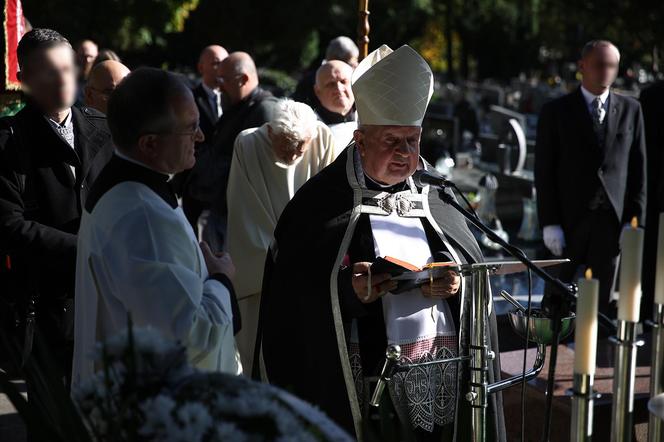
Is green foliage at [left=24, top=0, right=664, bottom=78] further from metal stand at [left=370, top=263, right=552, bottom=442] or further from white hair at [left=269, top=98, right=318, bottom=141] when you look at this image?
metal stand at [left=370, top=263, right=552, bottom=442]

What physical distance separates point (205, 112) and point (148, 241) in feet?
19.2

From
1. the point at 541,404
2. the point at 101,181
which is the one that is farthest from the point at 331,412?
the point at 541,404

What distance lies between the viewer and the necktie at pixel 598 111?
659 centimetres

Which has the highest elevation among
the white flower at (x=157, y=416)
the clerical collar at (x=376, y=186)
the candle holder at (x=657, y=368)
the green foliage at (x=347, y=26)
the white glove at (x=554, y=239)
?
the green foliage at (x=347, y=26)

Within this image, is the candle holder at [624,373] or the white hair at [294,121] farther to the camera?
the white hair at [294,121]

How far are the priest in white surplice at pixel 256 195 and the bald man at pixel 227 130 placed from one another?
1337 millimetres

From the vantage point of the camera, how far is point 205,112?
8203 millimetres

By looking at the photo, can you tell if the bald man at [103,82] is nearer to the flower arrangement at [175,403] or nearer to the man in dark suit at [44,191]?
the man in dark suit at [44,191]

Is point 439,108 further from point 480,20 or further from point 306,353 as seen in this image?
point 480,20

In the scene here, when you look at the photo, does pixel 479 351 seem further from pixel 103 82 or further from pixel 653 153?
pixel 653 153

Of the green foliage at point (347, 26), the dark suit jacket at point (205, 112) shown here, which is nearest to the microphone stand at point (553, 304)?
the dark suit jacket at point (205, 112)

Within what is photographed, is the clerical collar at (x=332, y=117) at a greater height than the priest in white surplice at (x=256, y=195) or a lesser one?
greater

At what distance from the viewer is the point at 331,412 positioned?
366 cm

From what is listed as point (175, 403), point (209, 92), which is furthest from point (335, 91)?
point (175, 403)
